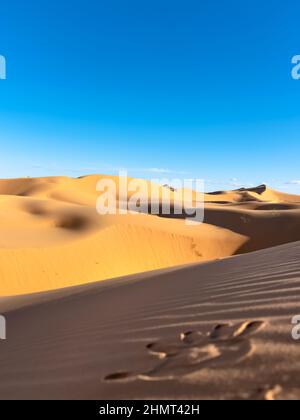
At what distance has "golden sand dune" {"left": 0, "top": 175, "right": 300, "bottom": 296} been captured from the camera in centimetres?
1286

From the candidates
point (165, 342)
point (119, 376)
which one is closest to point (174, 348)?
point (165, 342)

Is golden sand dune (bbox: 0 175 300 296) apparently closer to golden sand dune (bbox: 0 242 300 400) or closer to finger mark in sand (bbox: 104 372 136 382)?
golden sand dune (bbox: 0 242 300 400)

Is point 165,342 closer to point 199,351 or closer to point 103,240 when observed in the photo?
point 199,351

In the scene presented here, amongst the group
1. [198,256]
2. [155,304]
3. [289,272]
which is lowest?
[198,256]

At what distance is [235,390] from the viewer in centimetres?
167

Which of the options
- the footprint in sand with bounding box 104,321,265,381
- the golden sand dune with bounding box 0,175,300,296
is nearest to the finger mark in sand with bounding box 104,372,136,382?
the footprint in sand with bounding box 104,321,265,381

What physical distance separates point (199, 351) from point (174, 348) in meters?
0.19

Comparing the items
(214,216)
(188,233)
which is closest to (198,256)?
(188,233)

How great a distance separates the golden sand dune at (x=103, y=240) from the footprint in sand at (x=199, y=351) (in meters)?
10.5

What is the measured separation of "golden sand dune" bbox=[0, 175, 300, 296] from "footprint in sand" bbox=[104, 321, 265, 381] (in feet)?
34.6

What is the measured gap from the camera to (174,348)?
2.29 metres

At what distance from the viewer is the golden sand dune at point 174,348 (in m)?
1.79
